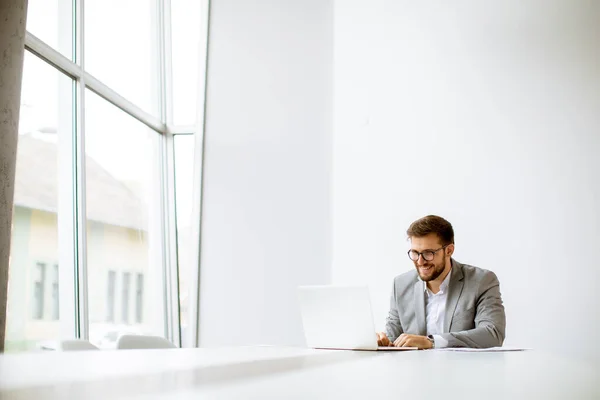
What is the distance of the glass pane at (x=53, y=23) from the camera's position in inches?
166

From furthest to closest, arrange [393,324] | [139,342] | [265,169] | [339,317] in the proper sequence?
[265,169] < [393,324] < [139,342] < [339,317]

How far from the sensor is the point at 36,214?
4.13 metres

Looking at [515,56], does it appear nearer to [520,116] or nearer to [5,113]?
[520,116]

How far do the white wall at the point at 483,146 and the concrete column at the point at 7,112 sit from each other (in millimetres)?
2962

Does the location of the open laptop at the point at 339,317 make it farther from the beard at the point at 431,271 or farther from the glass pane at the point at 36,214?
the glass pane at the point at 36,214

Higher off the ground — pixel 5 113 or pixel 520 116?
pixel 520 116

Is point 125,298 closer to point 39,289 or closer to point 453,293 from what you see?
point 39,289

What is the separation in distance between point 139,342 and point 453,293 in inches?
62.5

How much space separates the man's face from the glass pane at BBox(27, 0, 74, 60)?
265 cm

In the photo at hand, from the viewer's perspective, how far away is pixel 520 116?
5.15 metres

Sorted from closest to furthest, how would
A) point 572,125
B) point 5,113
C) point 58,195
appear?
point 5,113, point 58,195, point 572,125

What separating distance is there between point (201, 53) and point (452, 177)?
245 cm

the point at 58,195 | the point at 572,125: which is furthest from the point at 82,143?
the point at 572,125

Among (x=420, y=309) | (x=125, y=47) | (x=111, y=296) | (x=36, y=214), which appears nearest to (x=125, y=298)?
(x=111, y=296)
